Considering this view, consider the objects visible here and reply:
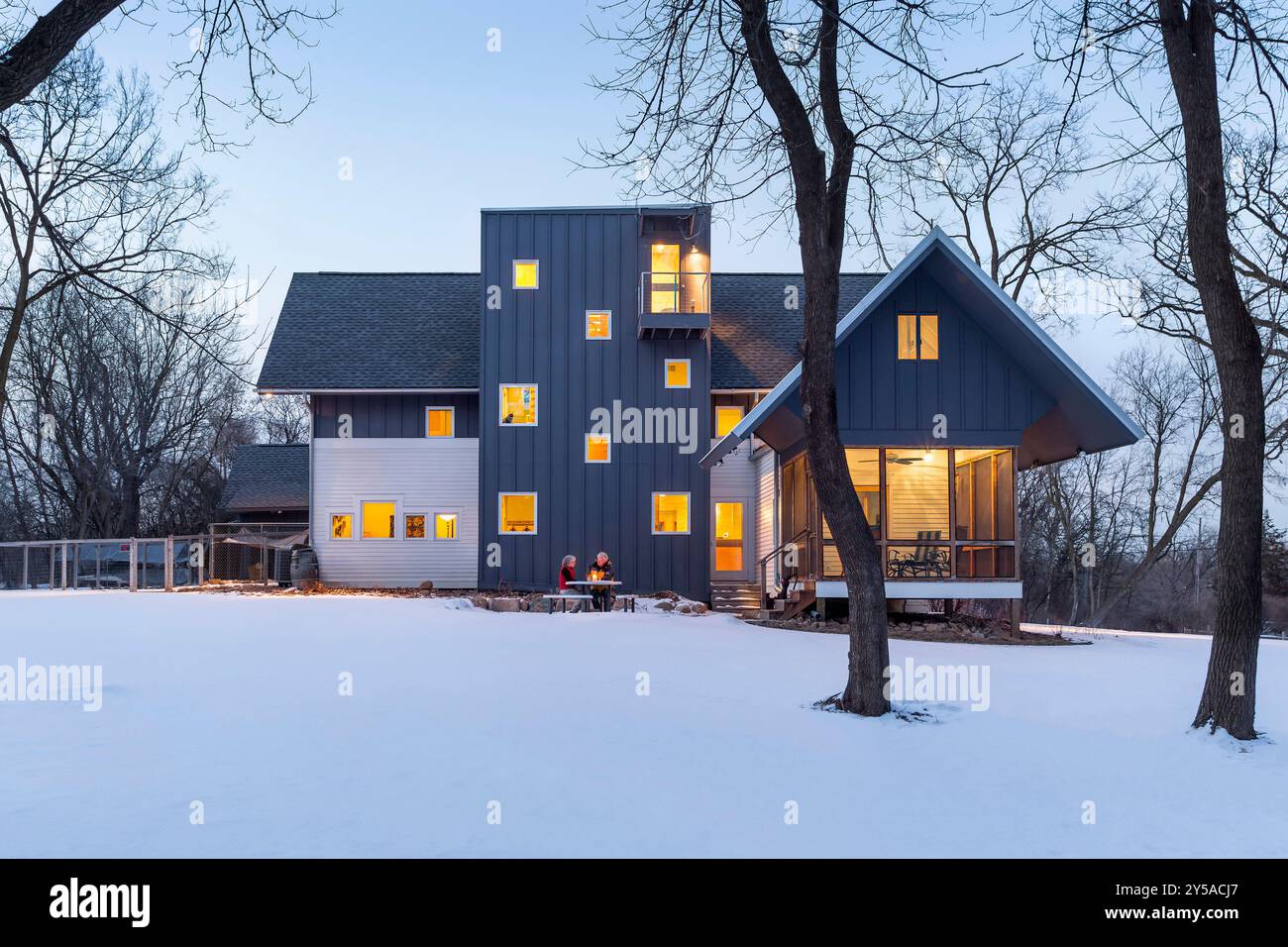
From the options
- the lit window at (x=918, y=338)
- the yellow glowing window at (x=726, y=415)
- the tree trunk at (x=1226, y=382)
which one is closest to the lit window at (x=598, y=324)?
the yellow glowing window at (x=726, y=415)

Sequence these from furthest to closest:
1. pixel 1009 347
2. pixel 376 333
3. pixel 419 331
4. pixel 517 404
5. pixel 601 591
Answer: pixel 419 331, pixel 376 333, pixel 517 404, pixel 601 591, pixel 1009 347

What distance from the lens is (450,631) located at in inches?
604

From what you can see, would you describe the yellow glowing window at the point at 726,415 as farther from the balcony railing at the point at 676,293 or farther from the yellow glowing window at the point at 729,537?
the balcony railing at the point at 676,293

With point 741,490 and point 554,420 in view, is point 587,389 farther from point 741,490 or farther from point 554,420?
point 741,490

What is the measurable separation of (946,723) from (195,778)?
18.9 ft

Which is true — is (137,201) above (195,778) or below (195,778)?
above

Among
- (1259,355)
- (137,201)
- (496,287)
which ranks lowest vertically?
(1259,355)

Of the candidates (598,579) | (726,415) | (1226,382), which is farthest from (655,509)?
(1226,382)

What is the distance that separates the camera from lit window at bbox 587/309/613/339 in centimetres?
2652

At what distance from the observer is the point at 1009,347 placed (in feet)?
58.6

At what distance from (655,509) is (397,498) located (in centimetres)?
711

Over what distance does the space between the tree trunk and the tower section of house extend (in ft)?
59.9
